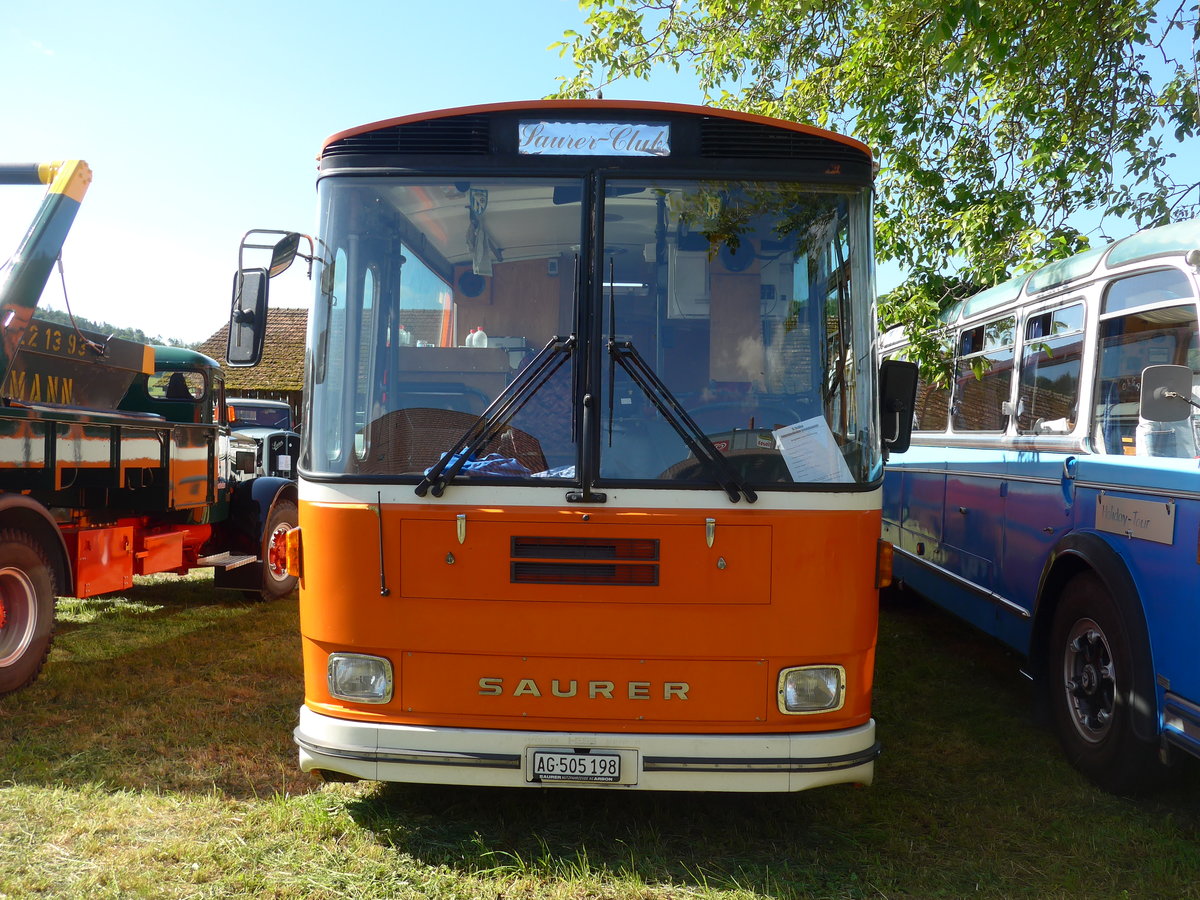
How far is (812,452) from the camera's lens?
371 cm

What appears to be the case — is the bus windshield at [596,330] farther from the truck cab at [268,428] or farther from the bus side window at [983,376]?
the truck cab at [268,428]

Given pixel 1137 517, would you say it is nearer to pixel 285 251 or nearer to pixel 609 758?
pixel 609 758

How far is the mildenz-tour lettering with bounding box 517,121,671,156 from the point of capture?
12.5ft

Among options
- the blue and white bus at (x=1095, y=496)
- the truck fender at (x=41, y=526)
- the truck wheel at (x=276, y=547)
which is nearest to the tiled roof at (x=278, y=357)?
the truck wheel at (x=276, y=547)

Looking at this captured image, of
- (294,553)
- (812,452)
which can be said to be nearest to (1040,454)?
(812,452)

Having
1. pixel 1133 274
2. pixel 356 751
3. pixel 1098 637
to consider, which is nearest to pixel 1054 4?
pixel 1133 274

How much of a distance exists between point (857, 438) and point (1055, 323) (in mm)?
2470

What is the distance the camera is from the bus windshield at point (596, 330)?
3.68 meters

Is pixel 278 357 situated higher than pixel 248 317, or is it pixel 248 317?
pixel 278 357

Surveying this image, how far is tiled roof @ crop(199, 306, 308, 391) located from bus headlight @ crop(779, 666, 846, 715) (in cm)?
2521

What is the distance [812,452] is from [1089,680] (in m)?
2.21

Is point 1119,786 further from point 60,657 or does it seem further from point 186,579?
point 186,579

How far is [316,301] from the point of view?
3900 millimetres

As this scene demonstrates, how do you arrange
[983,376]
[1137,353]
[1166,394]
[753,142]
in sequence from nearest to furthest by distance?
[753,142], [1166,394], [1137,353], [983,376]
